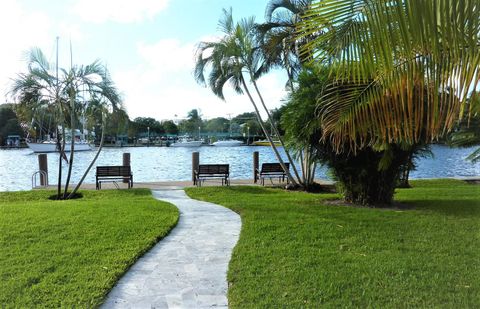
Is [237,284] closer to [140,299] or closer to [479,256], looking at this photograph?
[140,299]

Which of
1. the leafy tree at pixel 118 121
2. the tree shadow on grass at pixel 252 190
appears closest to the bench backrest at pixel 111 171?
the leafy tree at pixel 118 121

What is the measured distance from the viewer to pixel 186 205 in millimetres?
10539

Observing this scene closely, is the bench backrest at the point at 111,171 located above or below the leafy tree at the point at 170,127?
below

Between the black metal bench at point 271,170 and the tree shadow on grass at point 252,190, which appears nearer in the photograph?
the tree shadow on grass at point 252,190

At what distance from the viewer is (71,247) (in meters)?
5.93

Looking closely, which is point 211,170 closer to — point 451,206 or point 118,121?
point 118,121

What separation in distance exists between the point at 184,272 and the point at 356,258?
7.34 feet

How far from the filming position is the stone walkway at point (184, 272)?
166 inches

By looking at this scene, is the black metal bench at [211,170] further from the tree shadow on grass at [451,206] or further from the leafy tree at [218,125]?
the leafy tree at [218,125]

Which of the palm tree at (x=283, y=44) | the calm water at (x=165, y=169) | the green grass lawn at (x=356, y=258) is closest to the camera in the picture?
→ the green grass lawn at (x=356, y=258)

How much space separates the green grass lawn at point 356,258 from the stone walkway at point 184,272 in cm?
23

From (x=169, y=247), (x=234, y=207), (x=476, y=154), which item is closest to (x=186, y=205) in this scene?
(x=234, y=207)

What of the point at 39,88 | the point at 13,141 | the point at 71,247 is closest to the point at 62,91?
the point at 39,88

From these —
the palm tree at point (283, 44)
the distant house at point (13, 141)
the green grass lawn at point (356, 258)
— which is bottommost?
the green grass lawn at point (356, 258)
